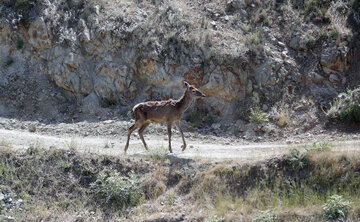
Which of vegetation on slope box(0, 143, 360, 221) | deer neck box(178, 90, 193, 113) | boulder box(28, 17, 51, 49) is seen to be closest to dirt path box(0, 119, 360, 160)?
vegetation on slope box(0, 143, 360, 221)

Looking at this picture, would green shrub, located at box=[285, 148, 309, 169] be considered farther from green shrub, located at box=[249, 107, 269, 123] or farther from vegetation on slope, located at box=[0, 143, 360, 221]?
green shrub, located at box=[249, 107, 269, 123]

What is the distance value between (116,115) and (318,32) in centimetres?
1154

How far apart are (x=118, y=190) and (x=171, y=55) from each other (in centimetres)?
1008

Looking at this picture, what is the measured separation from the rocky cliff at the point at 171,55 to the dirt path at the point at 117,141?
5.13ft

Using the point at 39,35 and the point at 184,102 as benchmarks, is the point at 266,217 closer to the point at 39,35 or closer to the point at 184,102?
the point at 184,102

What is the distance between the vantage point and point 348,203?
39.3 ft

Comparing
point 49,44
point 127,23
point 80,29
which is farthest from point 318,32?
point 49,44

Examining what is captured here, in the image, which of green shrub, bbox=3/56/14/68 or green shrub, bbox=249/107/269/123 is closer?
green shrub, bbox=249/107/269/123

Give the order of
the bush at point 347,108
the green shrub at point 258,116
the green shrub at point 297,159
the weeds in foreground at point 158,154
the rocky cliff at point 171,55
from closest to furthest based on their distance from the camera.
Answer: the green shrub at point 297,159, the weeds in foreground at point 158,154, the bush at point 347,108, the green shrub at point 258,116, the rocky cliff at point 171,55

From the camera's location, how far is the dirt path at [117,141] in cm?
1554

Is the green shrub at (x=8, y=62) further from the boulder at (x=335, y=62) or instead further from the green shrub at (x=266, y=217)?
the green shrub at (x=266, y=217)

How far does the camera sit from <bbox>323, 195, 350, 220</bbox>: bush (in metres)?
11.9

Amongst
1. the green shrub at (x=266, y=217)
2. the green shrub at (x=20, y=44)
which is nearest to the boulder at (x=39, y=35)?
the green shrub at (x=20, y=44)

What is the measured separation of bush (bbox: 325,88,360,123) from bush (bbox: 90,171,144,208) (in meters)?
10.4
